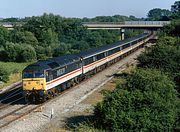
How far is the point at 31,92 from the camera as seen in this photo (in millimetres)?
26344

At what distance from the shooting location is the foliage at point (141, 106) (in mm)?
17453

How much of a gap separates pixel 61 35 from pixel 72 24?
4613mm

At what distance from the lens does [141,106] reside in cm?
1805

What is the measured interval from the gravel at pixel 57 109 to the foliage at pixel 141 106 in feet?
12.8

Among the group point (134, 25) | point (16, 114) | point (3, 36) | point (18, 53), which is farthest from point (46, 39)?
point (16, 114)

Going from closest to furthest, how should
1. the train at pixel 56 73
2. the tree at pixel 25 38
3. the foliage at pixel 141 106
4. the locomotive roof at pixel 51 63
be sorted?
the foliage at pixel 141 106
the train at pixel 56 73
the locomotive roof at pixel 51 63
the tree at pixel 25 38

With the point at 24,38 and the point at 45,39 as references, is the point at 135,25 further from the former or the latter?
the point at 24,38

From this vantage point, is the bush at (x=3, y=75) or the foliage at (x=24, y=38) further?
the foliage at (x=24, y=38)

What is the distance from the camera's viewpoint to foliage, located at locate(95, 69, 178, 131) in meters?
17.5

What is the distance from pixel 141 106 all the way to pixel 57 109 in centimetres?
840

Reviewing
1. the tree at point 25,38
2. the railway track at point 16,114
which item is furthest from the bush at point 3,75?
the tree at point 25,38

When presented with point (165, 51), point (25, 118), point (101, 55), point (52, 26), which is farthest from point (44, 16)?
point (25, 118)

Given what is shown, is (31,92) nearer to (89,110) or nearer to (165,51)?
(89,110)

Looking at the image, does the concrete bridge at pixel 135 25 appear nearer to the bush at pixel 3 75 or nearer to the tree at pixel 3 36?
the tree at pixel 3 36
